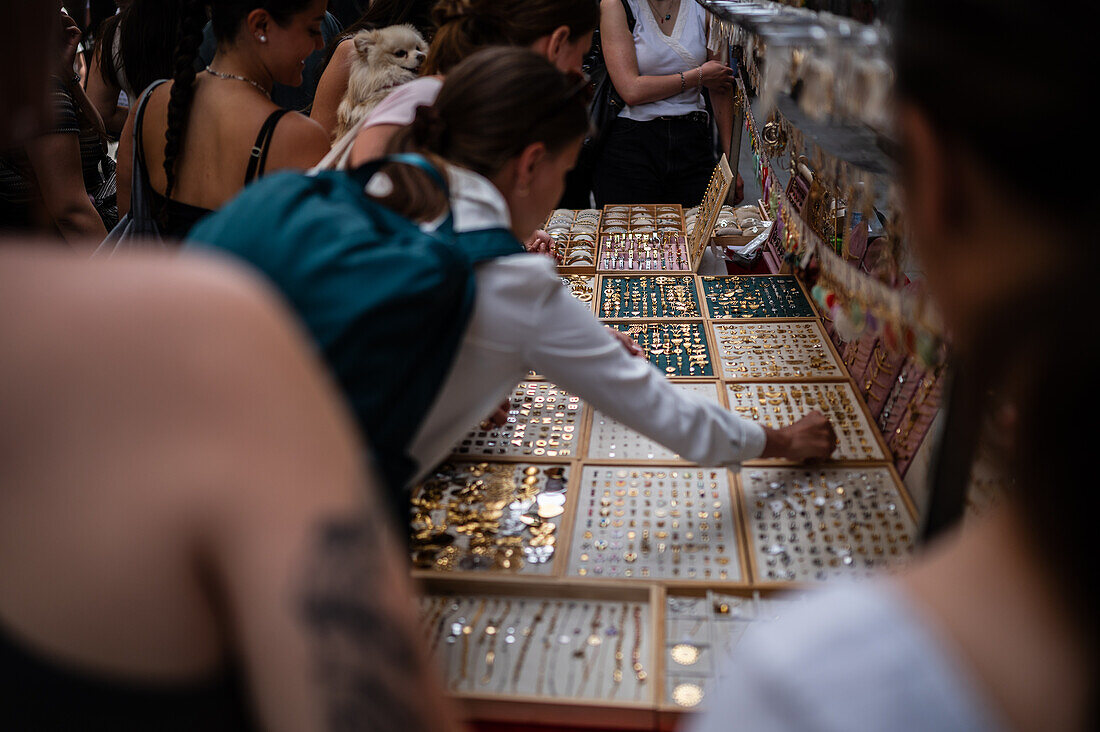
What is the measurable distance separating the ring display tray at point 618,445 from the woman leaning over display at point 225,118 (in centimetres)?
103

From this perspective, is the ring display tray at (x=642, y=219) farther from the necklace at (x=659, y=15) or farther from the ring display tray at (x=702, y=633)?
the ring display tray at (x=702, y=633)

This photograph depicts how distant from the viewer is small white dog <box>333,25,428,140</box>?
260 cm

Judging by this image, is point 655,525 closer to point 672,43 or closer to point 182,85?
point 182,85

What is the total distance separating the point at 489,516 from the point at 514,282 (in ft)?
2.10

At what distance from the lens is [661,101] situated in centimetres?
384

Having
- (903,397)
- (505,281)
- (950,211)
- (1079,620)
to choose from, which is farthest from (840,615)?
(903,397)

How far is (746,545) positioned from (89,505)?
1338 mm

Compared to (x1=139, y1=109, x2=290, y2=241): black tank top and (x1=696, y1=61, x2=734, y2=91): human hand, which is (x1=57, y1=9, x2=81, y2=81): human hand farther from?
(x1=696, y1=61, x2=734, y2=91): human hand

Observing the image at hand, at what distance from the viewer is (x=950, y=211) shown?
0.57 metres

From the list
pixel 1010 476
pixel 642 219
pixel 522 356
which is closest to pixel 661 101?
pixel 642 219

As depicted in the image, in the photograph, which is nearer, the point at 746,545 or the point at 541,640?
the point at 541,640

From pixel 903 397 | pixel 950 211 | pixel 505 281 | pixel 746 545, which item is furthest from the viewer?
pixel 903 397

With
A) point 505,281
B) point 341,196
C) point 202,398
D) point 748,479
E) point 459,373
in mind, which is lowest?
point 748,479

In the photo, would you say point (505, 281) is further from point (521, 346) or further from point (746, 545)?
point (746, 545)
